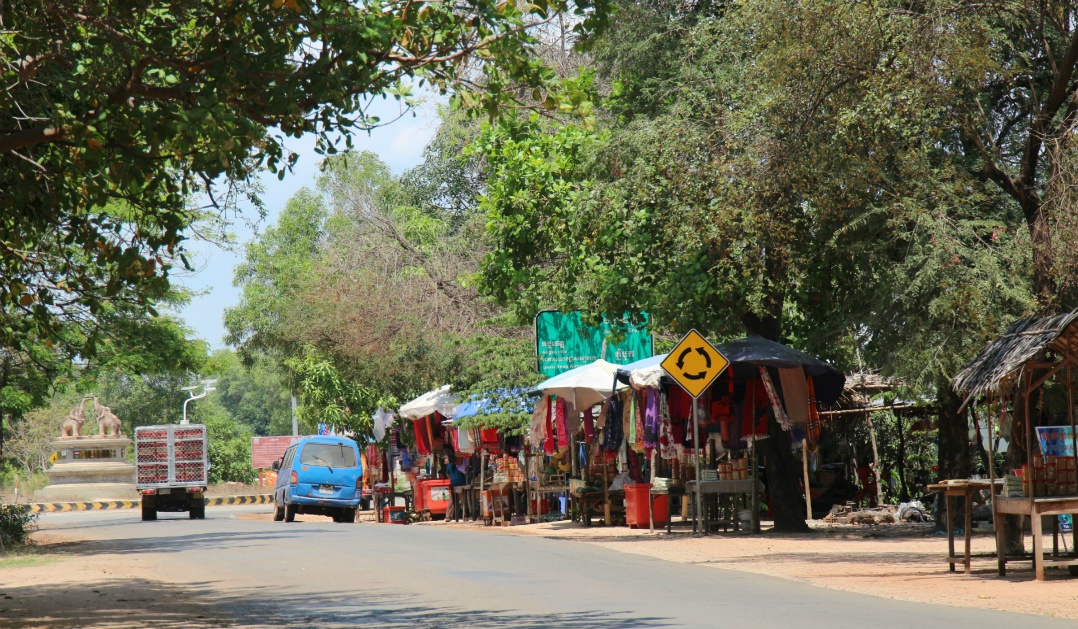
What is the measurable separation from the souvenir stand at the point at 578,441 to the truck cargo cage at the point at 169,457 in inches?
480

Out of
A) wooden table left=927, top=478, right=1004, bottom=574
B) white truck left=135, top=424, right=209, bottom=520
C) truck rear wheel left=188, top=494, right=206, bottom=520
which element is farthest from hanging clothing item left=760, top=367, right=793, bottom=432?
truck rear wheel left=188, top=494, right=206, bottom=520

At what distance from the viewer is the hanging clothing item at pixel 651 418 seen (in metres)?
21.8

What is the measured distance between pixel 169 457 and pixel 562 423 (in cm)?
1507

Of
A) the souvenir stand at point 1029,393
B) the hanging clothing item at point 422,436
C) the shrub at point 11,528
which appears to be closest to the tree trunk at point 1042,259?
the souvenir stand at point 1029,393

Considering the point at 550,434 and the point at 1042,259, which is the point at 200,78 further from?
the point at 550,434

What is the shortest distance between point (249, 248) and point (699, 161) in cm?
4387

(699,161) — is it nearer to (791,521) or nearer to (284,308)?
(791,521)

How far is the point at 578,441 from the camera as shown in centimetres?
2731

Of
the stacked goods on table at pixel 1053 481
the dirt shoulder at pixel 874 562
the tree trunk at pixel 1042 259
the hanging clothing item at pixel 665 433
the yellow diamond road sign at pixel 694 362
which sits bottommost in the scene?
the dirt shoulder at pixel 874 562

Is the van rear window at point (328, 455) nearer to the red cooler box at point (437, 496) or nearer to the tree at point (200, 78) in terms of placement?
the red cooler box at point (437, 496)

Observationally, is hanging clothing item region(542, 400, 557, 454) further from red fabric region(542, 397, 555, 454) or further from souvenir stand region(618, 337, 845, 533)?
souvenir stand region(618, 337, 845, 533)

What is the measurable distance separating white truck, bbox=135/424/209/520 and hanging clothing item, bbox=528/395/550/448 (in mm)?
13087

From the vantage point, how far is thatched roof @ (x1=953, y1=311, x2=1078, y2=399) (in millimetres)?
11984

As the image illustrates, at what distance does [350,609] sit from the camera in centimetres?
1096
